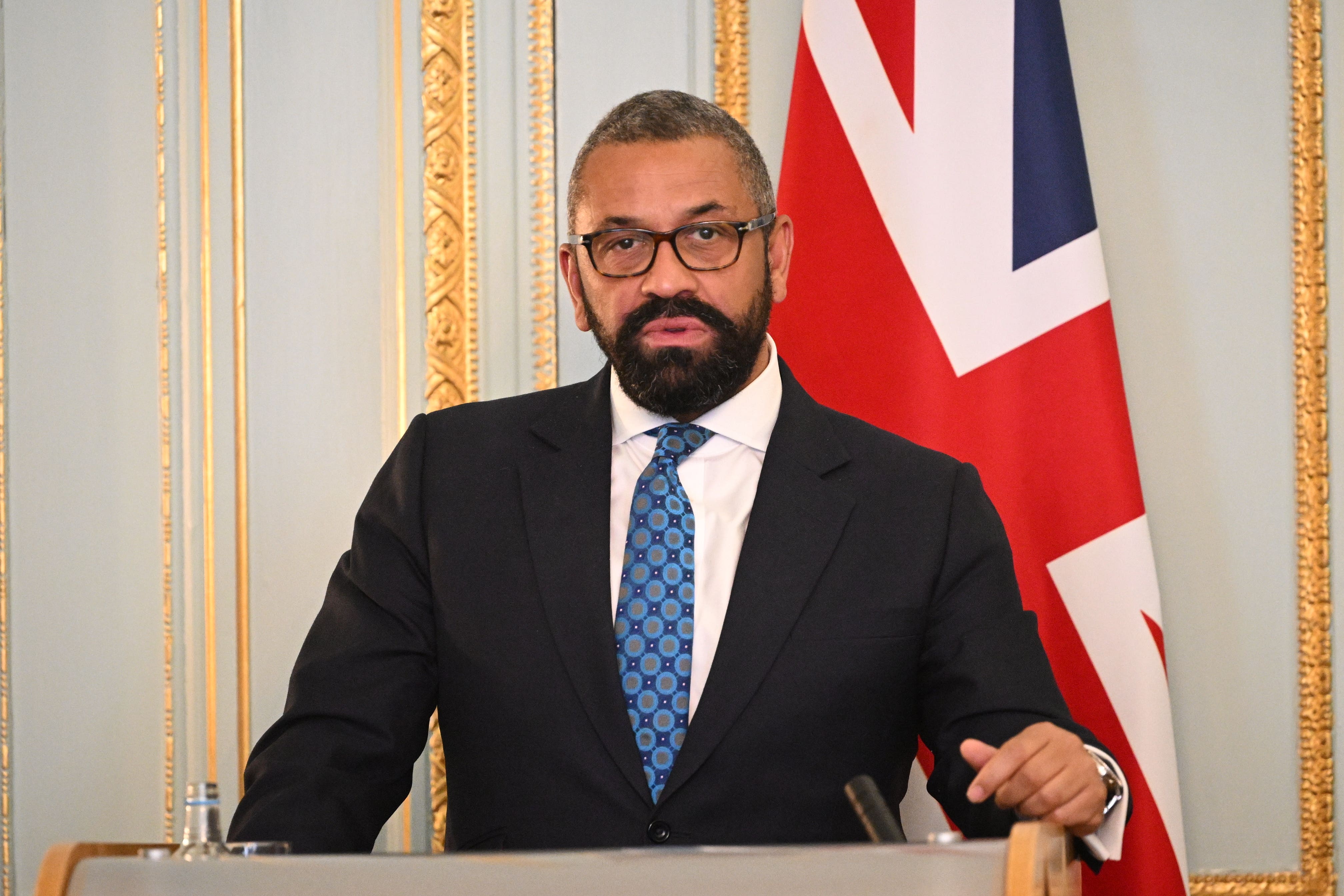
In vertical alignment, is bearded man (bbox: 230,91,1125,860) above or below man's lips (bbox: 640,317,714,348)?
below

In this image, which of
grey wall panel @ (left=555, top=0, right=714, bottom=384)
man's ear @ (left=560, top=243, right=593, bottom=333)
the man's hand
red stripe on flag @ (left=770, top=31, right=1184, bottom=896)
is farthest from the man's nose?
the man's hand

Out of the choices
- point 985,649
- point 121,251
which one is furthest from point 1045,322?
point 121,251

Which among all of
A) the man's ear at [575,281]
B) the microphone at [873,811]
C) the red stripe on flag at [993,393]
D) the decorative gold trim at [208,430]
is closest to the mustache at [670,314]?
the man's ear at [575,281]

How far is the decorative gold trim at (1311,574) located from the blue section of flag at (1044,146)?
49 centimetres

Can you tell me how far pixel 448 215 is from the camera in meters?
2.34

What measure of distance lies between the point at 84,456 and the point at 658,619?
4.24 feet

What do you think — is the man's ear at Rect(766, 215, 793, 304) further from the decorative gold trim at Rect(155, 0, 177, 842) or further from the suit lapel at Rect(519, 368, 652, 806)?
the decorative gold trim at Rect(155, 0, 177, 842)

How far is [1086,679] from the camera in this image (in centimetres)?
213

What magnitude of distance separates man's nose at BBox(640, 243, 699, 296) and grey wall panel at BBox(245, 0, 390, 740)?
757 millimetres

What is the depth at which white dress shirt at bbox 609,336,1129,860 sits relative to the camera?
165cm

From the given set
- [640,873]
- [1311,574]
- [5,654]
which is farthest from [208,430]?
[1311,574]

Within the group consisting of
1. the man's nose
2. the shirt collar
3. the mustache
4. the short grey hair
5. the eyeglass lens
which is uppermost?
the short grey hair

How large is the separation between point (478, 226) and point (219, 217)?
1.52ft

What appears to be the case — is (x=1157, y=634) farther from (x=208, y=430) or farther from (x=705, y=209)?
(x=208, y=430)
